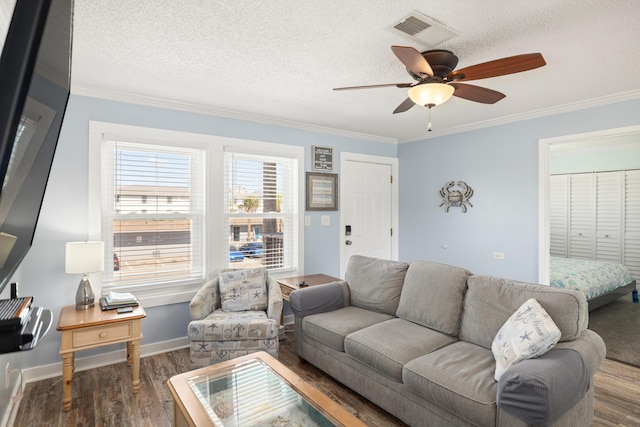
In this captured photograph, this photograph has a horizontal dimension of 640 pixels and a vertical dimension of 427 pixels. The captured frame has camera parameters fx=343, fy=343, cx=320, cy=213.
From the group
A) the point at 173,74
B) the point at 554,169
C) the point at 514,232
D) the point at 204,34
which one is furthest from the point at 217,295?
the point at 554,169

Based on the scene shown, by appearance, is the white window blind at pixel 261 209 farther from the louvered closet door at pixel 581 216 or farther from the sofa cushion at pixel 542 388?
the louvered closet door at pixel 581 216

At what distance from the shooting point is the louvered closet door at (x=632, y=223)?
5.55 meters

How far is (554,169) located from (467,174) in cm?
348

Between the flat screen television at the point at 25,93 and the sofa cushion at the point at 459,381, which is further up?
the flat screen television at the point at 25,93

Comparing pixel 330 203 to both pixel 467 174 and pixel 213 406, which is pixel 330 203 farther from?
pixel 213 406

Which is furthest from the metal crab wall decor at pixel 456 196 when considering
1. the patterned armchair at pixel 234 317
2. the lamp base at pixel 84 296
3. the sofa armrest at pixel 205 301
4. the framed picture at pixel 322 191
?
the lamp base at pixel 84 296

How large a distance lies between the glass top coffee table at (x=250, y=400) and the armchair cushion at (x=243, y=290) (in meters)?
1.08

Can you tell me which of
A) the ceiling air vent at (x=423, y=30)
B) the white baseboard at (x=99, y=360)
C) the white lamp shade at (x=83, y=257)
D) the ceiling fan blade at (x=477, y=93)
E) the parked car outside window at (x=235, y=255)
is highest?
the ceiling air vent at (x=423, y=30)

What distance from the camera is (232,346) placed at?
109 inches

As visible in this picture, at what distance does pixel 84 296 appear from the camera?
2.74 metres

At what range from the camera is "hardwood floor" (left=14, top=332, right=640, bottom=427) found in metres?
2.26

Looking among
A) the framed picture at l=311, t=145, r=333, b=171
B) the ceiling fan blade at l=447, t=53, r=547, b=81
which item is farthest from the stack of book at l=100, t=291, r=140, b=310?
the ceiling fan blade at l=447, t=53, r=547, b=81

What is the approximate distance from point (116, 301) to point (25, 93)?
2.67m

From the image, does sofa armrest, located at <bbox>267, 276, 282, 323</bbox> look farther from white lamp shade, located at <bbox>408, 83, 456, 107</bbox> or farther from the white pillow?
white lamp shade, located at <bbox>408, 83, 456, 107</bbox>
